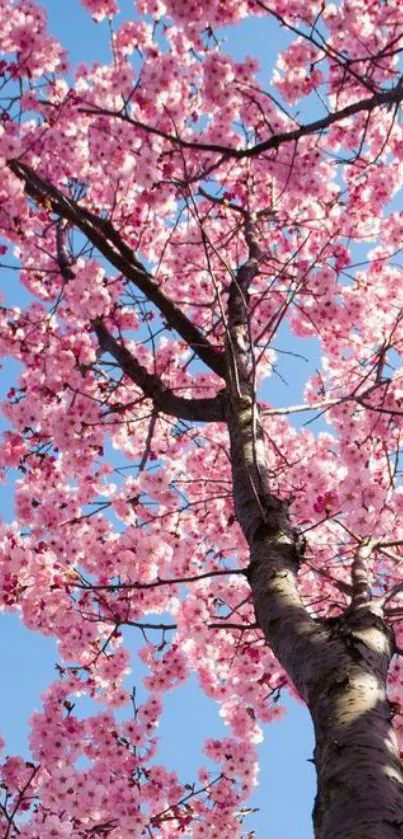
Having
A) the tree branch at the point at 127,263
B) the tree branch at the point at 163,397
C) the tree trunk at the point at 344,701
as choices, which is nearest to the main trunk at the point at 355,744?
the tree trunk at the point at 344,701

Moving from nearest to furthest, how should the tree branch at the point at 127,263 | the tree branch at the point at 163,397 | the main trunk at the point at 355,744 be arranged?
the main trunk at the point at 355,744 < the tree branch at the point at 163,397 < the tree branch at the point at 127,263

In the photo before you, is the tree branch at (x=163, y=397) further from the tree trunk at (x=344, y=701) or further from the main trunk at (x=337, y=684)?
the tree trunk at (x=344, y=701)

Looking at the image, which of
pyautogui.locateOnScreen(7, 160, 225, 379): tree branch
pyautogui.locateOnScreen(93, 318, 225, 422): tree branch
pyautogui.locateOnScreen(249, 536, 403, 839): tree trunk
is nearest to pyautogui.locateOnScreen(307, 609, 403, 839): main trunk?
pyautogui.locateOnScreen(249, 536, 403, 839): tree trunk

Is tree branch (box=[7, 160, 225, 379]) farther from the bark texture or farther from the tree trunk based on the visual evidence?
the tree trunk

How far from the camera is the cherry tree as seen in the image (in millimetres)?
5430

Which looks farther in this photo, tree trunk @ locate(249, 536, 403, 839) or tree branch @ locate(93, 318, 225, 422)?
tree branch @ locate(93, 318, 225, 422)

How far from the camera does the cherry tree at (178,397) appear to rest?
5.43 meters

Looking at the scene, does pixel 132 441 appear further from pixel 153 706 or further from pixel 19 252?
pixel 153 706

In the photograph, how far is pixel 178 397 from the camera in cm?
574

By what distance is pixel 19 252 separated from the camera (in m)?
9.26

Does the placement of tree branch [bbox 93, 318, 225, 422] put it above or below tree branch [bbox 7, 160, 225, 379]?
below

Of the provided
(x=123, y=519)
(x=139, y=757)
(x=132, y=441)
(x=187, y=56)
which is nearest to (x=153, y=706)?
(x=139, y=757)

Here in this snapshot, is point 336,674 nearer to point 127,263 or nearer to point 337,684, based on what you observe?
point 337,684

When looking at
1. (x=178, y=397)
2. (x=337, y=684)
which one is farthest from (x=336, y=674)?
(x=178, y=397)
